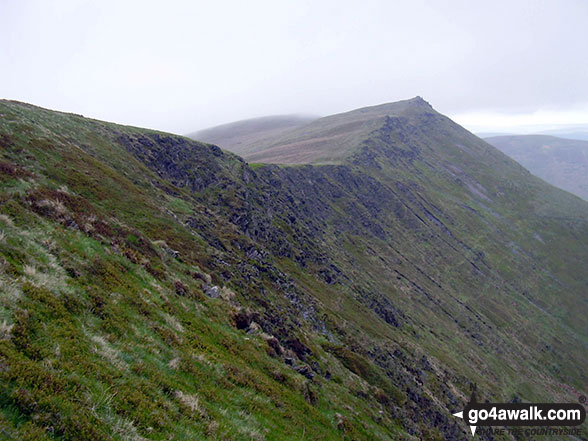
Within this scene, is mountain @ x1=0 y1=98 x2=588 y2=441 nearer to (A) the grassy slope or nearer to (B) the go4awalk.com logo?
(A) the grassy slope

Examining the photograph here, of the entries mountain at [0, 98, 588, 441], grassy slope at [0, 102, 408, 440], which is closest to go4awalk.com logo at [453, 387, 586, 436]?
mountain at [0, 98, 588, 441]

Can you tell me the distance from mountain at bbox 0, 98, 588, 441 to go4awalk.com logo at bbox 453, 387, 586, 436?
172 cm

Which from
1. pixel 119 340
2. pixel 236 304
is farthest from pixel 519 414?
pixel 119 340

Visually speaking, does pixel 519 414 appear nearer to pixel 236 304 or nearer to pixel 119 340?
pixel 236 304

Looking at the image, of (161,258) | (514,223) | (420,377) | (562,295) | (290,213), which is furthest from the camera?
(514,223)

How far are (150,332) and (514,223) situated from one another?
511 ft

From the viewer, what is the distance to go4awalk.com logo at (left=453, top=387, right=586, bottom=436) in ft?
148

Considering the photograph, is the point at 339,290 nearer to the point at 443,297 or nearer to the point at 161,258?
the point at 161,258

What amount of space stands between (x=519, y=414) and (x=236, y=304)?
197ft

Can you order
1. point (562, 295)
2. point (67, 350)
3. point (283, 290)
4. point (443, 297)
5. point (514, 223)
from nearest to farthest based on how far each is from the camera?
point (67, 350) → point (283, 290) → point (443, 297) → point (562, 295) → point (514, 223)

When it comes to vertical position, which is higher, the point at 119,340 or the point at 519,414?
the point at 119,340

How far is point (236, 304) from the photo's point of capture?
80.0 feet

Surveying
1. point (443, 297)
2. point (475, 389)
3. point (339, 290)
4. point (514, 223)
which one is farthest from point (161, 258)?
point (514, 223)

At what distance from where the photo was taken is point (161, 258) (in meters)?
22.5
